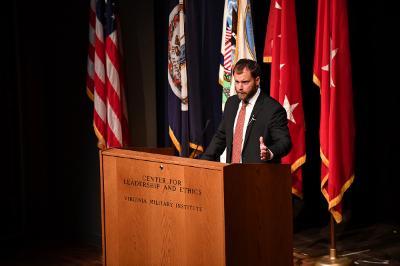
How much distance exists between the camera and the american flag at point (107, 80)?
18.9 feet

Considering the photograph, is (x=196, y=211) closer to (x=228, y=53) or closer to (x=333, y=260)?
(x=333, y=260)

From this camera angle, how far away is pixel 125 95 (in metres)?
5.88

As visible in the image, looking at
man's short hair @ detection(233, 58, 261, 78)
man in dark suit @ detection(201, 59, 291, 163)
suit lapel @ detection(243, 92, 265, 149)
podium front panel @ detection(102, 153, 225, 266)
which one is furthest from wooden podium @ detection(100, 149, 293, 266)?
man's short hair @ detection(233, 58, 261, 78)

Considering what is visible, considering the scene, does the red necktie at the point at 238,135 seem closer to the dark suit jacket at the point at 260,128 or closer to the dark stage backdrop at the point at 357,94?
the dark suit jacket at the point at 260,128

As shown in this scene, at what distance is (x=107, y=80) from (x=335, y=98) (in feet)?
6.88

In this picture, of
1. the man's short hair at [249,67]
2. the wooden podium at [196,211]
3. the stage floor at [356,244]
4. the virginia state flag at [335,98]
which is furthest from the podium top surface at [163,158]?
the stage floor at [356,244]

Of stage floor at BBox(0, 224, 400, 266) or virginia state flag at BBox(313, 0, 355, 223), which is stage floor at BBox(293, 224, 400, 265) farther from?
virginia state flag at BBox(313, 0, 355, 223)

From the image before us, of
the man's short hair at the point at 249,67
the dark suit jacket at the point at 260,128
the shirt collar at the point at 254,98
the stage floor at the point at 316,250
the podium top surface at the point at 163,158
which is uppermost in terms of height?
the man's short hair at the point at 249,67

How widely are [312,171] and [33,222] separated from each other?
2813mm

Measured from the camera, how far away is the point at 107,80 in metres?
5.80

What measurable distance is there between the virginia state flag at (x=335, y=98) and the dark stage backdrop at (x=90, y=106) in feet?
3.65

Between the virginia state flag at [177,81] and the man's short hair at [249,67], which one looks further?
the virginia state flag at [177,81]

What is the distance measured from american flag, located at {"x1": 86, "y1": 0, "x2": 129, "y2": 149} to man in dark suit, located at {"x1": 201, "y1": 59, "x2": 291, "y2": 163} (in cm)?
173

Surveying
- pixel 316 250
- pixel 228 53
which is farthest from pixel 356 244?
pixel 228 53
